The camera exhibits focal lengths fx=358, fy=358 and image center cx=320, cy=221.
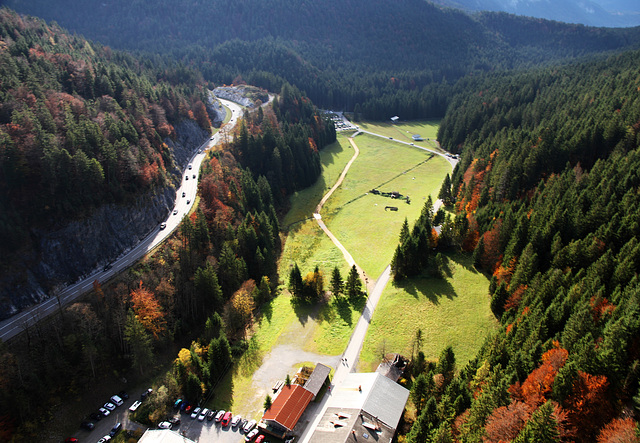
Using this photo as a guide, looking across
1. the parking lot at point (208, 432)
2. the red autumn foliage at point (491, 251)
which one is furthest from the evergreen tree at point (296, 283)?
the red autumn foliage at point (491, 251)

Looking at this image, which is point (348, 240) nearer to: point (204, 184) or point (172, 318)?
point (204, 184)

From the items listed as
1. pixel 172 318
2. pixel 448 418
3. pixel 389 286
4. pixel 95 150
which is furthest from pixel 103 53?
pixel 448 418

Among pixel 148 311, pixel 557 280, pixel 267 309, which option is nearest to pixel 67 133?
pixel 148 311

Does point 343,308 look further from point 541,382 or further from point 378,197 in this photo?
point 378,197

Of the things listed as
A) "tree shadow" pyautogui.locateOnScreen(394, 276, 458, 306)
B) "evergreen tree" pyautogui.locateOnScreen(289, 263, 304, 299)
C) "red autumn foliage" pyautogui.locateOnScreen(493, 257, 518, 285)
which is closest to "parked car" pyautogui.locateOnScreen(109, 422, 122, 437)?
"evergreen tree" pyautogui.locateOnScreen(289, 263, 304, 299)

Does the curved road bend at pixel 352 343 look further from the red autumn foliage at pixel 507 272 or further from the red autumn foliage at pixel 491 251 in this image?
the red autumn foliage at pixel 507 272

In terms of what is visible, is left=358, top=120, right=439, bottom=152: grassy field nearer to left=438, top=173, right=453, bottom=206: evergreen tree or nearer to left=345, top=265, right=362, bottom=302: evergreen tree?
left=438, top=173, right=453, bottom=206: evergreen tree
